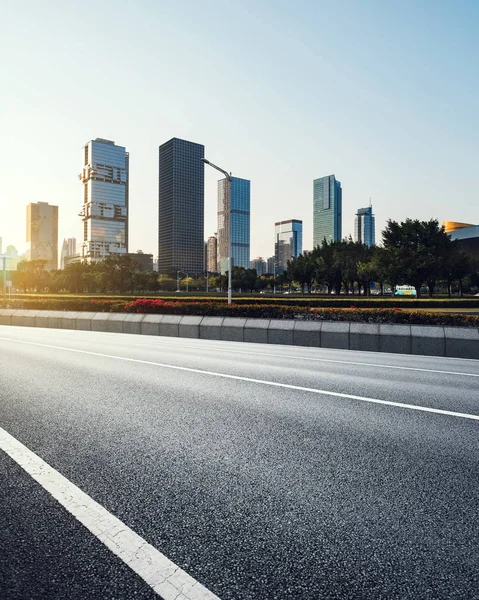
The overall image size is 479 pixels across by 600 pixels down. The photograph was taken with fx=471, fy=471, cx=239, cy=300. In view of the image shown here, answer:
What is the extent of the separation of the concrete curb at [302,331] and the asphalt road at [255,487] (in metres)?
6.12

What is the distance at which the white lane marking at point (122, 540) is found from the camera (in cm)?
251

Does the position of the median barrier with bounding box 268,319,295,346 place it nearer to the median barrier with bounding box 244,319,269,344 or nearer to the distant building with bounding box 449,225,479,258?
the median barrier with bounding box 244,319,269,344

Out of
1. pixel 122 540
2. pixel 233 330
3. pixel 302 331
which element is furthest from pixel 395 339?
pixel 122 540

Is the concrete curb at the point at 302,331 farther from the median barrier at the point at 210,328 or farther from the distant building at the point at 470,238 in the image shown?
the distant building at the point at 470,238

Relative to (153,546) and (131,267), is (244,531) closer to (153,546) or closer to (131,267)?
(153,546)

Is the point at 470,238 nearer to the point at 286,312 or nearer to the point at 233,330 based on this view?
the point at 286,312

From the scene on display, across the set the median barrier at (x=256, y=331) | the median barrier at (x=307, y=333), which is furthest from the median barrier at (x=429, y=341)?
the median barrier at (x=256, y=331)

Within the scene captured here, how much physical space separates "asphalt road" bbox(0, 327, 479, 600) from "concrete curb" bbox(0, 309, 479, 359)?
6122mm

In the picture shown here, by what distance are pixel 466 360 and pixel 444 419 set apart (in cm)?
777

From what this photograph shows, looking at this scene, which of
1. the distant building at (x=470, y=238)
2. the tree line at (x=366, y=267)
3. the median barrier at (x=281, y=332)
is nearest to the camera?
the median barrier at (x=281, y=332)

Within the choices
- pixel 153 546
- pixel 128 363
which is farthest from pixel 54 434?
pixel 128 363

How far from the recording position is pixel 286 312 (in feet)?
69.6

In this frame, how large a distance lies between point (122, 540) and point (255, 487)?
1209 mm

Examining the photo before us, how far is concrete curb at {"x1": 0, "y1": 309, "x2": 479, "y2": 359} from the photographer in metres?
14.0
